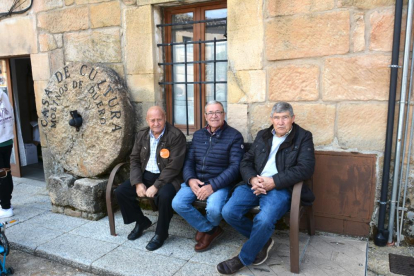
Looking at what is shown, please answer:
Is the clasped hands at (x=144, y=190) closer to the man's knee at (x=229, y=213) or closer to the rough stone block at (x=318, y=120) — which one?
the man's knee at (x=229, y=213)

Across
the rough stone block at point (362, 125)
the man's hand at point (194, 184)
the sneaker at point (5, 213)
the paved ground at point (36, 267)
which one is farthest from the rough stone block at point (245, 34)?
the sneaker at point (5, 213)

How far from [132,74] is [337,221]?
2547 millimetres

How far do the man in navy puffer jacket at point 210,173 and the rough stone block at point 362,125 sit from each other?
2.88 feet

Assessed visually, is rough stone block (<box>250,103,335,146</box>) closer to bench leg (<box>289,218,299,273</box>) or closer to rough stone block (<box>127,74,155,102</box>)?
bench leg (<box>289,218,299,273</box>)

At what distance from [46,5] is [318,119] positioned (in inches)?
138

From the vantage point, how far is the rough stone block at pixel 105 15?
3.57 meters

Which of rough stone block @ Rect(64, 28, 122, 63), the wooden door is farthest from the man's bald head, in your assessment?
the wooden door

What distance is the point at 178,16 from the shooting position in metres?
3.56

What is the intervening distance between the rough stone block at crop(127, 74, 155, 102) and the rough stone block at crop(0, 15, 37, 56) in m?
1.60

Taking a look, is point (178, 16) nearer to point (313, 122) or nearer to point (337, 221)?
point (313, 122)

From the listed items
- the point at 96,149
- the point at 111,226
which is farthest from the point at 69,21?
the point at 111,226

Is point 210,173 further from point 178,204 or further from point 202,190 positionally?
point 178,204

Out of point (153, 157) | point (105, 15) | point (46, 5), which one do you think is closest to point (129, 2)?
point (105, 15)

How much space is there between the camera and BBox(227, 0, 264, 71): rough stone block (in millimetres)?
2939
